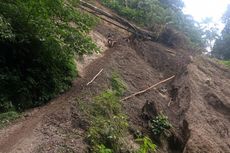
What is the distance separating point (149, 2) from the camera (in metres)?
25.2

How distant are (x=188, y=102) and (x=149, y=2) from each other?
488 inches

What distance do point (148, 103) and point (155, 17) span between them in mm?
12698

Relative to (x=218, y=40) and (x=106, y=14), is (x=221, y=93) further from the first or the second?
(x=218, y=40)

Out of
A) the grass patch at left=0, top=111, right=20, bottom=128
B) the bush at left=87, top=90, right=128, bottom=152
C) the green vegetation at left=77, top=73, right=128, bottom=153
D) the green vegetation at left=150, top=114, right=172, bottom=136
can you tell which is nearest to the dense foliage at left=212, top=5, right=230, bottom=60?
the green vegetation at left=150, top=114, right=172, bottom=136

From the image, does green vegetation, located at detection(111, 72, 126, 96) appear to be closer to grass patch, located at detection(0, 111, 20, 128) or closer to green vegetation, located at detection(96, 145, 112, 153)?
grass patch, located at detection(0, 111, 20, 128)

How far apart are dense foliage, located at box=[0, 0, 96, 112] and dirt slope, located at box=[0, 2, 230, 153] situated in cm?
70

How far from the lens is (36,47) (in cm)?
1127

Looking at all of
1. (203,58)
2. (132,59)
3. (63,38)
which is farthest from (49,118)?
(203,58)

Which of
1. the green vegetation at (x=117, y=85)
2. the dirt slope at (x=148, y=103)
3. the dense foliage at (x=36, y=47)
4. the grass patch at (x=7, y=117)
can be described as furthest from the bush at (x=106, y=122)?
the grass patch at (x=7, y=117)

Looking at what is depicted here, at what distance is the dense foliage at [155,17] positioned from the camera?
23438 mm

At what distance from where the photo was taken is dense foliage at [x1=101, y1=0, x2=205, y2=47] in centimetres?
2344

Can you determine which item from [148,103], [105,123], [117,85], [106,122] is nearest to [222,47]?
[117,85]

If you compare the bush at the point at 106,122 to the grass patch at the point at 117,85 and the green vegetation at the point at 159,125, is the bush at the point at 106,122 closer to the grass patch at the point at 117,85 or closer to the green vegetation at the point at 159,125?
the green vegetation at the point at 159,125

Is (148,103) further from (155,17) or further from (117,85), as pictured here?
(155,17)
